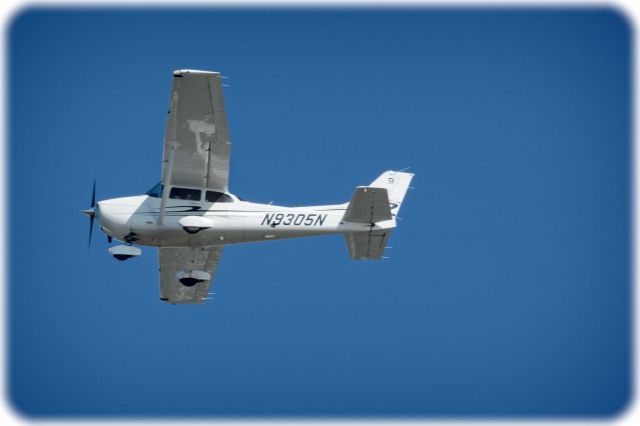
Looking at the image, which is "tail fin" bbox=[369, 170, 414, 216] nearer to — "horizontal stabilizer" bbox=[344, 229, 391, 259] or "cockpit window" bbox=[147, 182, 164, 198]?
"horizontal stabilizer" bbox=[344, 229, 391, 259]

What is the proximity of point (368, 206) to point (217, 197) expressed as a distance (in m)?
3.23

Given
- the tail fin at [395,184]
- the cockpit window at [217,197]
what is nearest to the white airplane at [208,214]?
the cockpit window at [217,197]

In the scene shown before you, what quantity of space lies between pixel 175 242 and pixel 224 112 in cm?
311

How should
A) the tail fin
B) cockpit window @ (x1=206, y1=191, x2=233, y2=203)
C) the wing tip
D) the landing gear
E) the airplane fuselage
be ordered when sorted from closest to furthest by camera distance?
the wing tip < the airplane fuselage < the landing gear < cockpit window @ (x1=206, y1=191, x2=233, y2=203) < the tail fin

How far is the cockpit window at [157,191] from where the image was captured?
21.1 metres

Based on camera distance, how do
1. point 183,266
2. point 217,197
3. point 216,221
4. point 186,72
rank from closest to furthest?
point 186,72 → point 216,221 → point 217,197 → point 183,266

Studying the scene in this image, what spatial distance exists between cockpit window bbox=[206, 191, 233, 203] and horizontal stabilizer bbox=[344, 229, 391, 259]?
2.59m

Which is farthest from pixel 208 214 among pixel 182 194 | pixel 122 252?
pixel 122 252

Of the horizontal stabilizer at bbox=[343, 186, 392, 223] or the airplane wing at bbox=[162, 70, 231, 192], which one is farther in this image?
the horizontal stabilizer at bbox=[343, 186, 392, 223]

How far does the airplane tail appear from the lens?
20.1 meters

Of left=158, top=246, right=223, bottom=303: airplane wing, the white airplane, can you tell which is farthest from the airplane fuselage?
left=158, top=246, right=223, bottom=303: airplane wing

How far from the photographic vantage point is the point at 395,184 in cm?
2212

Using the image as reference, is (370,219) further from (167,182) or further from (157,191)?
(157,191)

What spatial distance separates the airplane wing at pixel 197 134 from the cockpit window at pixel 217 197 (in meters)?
0.10
